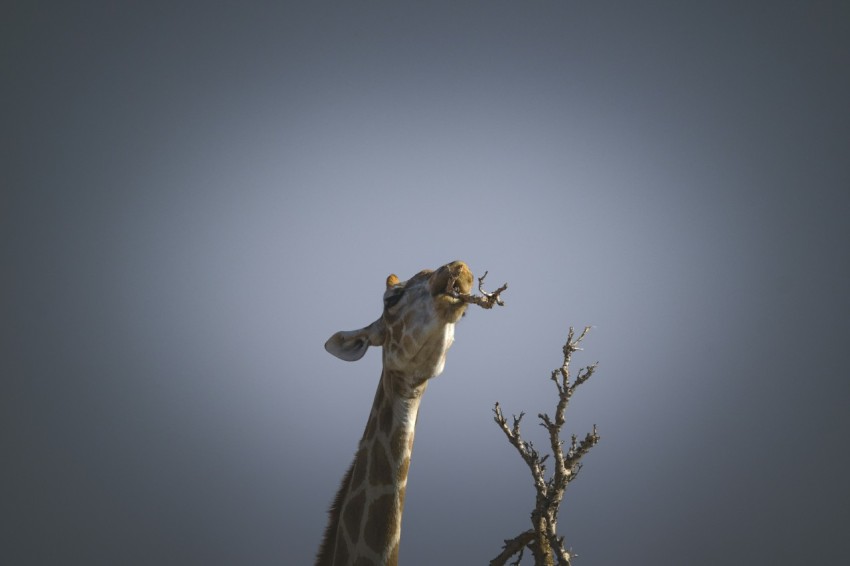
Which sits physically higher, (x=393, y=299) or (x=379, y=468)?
(x=393, y=299)

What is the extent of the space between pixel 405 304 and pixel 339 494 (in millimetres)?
721

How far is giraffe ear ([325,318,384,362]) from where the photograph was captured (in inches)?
93.0

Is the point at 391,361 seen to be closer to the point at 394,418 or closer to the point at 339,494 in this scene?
the point at 394,418

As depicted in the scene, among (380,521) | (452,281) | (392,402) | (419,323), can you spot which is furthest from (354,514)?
(452,281)

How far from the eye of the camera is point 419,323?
2.13m

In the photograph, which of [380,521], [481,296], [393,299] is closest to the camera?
[481,296]

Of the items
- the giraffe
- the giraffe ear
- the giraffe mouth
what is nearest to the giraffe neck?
the giraffe

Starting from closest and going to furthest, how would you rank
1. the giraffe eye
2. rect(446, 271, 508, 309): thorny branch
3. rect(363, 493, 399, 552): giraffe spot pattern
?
rect(446, 271, 508, 309): thorny branch, rect(363, 493, 399, 552): giraffe spot pattern, the giraffe eye

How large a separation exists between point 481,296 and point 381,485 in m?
0.72

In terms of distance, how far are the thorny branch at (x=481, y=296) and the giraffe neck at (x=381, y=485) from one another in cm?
35

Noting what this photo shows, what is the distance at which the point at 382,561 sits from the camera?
218cm

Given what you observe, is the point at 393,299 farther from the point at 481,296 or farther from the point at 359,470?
the point at 359,470

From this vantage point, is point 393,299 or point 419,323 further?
point 393,299

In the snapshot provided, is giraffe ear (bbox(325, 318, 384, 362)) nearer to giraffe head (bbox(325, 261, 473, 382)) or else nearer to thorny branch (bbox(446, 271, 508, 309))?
giraffe head (bbox(325, 261, 473, 382))
